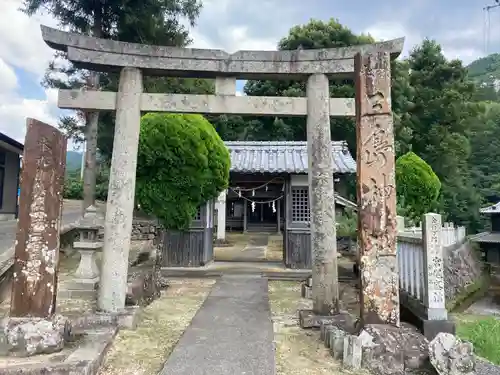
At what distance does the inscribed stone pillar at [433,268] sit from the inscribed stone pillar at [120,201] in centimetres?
449

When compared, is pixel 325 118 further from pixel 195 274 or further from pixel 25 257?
pixel 195 274

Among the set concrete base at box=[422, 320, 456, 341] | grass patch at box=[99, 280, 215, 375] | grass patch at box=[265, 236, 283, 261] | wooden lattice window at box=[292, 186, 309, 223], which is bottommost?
grass patch at box=[99, 280, 215, 375]

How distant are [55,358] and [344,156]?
519 inches

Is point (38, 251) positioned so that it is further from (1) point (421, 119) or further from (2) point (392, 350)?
(1) point (421, 119)

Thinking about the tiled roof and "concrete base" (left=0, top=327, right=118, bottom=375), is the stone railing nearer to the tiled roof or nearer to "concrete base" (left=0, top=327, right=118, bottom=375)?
"concrete base" (left=0, top=327, right=118, bottom=375)

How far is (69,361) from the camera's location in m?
4.00

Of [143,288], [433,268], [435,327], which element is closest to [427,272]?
[433,268]

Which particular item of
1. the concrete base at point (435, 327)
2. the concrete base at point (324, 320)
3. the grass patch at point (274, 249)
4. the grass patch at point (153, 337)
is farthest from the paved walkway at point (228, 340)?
the grass patch at point (274, 249)

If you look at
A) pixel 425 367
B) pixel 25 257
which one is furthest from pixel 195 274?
pixel 425 367

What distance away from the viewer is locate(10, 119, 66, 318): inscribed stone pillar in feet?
14.9

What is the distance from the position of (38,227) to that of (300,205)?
930 centimetres

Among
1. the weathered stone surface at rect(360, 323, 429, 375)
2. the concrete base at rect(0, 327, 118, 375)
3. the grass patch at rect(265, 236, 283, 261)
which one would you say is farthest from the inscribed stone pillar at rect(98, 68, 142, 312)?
the grass patch at rect(265, 236, 283, 261)

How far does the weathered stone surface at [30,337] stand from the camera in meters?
4.26

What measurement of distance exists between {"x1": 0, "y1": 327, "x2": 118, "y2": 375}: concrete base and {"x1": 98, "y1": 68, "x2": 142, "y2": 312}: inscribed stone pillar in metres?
1.18
